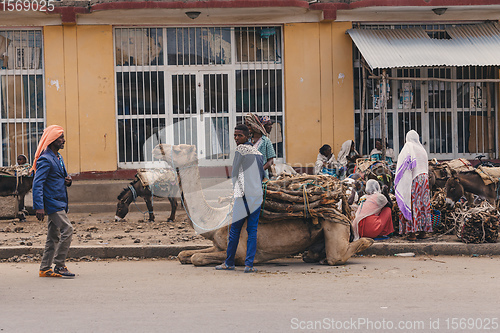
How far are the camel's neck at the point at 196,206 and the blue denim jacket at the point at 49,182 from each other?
1455mm

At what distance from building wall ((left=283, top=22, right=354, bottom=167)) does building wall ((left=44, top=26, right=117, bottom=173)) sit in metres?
4.04

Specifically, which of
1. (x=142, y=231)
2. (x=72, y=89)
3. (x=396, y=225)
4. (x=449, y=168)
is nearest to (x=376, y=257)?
(x=396, y=225)

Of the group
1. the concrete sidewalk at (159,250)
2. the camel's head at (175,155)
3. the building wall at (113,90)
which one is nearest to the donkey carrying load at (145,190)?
the building wall at (113,90)

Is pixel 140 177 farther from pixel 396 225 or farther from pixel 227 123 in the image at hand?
pixel 396 225

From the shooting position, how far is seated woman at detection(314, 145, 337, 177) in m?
15.0

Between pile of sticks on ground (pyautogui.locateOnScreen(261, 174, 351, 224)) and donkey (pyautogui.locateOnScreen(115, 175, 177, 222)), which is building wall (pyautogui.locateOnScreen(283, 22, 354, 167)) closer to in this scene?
donkey (pyautogui.locateOnScreen(115, 175, 177, 222))

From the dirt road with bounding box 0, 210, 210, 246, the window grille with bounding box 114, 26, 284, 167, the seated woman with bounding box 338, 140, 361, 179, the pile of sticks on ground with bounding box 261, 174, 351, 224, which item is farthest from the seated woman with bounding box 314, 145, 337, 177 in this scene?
the pile of sticks on ground with bounding box 261, 174, 351, 224

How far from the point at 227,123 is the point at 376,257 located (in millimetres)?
6819

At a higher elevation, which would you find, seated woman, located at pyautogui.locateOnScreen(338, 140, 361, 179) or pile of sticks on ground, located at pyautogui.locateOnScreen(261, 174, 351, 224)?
seated woman, located at pyautogui.locateOnScreen(338, 140, 361, 179)

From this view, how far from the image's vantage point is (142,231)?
12336 mm

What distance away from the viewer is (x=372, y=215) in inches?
427

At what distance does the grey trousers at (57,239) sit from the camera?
27.7 feet

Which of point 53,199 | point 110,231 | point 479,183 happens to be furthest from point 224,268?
point 479,183

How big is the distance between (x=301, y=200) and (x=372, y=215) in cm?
233
